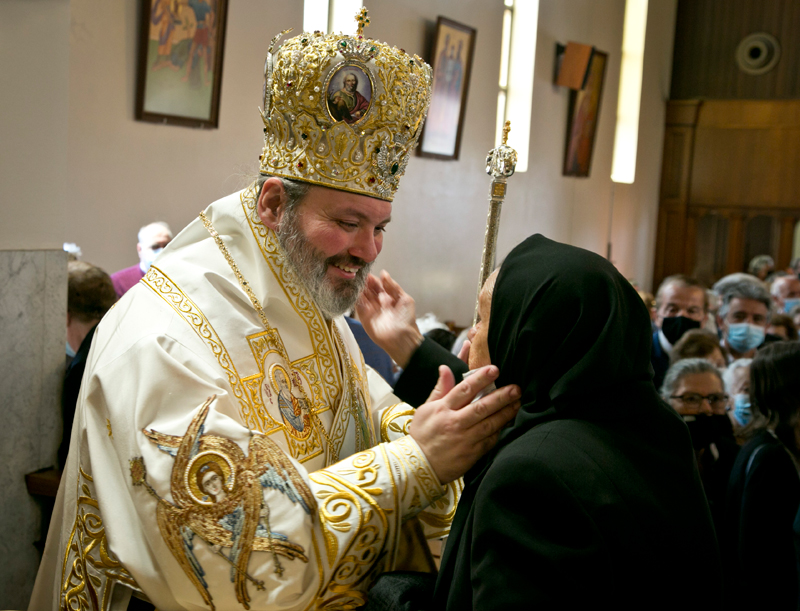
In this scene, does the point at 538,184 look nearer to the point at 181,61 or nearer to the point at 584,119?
the point at 584,119

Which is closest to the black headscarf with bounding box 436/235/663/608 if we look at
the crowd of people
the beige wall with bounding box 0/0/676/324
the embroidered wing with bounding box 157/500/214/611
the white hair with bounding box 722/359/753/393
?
the embroidered wing with bounding box 157/500/214/611

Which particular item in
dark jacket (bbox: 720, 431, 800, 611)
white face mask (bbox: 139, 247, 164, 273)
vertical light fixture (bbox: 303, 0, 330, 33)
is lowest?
dark jacket (bbox: 720, 431, 800, 611)

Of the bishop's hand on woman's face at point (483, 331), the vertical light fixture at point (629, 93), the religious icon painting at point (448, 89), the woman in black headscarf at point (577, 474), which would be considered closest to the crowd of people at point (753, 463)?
the woman in black headscarf at point (577, 474)

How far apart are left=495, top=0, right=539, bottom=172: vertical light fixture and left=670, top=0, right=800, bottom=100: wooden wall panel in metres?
6.53

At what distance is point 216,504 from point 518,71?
9982mm

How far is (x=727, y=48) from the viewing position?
51.4 ft

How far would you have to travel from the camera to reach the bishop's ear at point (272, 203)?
7.38 ft

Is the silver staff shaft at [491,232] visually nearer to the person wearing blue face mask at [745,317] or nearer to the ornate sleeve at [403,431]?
the ornate sleeve at [403,431]

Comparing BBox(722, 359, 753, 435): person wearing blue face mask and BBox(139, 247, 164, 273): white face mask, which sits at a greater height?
BBox(139, 247, 164, 273): white face mask

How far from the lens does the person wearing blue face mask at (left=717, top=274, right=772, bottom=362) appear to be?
17.6 ft

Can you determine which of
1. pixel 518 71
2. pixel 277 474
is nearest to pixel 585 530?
pixel 277 474

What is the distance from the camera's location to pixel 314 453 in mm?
2135

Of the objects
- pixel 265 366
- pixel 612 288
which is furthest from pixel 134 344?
pixel 612 288

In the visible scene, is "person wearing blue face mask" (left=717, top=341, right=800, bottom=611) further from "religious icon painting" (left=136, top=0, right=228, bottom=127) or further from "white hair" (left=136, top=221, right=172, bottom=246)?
"religious icon painting" (left=136, top=0, right=228, bottom=127)
